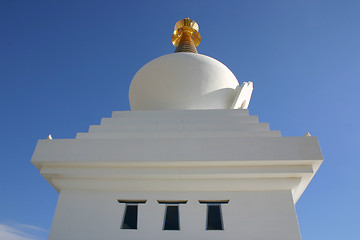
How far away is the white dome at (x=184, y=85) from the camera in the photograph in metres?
7.68

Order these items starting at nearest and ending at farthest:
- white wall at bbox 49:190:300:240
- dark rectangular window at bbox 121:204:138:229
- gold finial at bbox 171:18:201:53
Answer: white wall at bbox 49:190:300:240 < dark rectangular window at bbox 121:204:138:229 < gold finial at bbox 171:18:201:53

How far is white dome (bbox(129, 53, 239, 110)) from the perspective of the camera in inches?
302

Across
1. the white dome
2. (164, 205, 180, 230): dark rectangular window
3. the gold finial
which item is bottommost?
(164, 205, 180, 230): dark rectangular window

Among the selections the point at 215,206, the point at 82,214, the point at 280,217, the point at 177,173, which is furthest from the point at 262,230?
the point at 82,214

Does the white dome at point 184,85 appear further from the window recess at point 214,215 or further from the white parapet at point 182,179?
the window recess at point 214,215

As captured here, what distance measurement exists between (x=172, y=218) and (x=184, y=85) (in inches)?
145

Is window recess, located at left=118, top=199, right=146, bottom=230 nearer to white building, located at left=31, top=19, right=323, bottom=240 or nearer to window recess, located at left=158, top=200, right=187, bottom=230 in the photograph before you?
white building, located at left=31, top=19, right=323, bottom=240

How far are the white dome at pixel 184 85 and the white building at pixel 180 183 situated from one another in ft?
6.15

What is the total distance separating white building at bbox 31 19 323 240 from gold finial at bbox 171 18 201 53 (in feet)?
19.1

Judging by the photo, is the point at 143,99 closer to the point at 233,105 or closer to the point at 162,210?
the point at 233,105

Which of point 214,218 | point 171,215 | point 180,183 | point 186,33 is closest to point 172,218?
point 171,215

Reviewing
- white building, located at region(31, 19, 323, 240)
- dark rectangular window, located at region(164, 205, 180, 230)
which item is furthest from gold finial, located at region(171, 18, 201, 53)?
dark rectangular window, located at region(164, 205, 180, 230)

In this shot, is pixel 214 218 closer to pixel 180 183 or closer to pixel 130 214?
pixel 180 183

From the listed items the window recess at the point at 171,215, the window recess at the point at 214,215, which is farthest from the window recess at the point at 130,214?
the window recess at the point at 214,215
